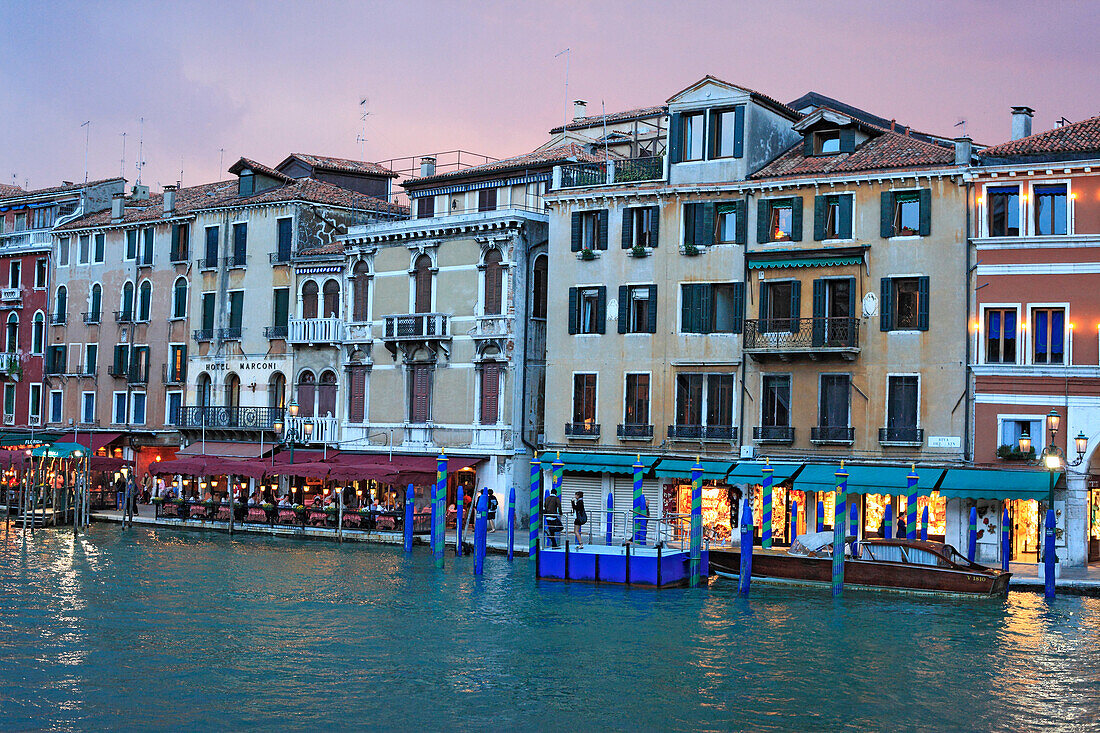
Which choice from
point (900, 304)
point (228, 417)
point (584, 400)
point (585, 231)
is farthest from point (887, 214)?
point (228, 417)

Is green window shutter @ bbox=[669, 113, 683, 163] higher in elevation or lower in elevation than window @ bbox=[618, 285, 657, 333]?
higher

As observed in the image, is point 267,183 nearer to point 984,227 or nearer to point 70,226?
point 70,226

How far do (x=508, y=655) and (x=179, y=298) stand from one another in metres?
33.8

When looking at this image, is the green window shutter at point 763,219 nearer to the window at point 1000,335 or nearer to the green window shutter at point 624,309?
the green window shutter at point 624,309

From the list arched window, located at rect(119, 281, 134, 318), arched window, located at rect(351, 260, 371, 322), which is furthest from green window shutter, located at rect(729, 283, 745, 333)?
arched window, located at rect(119, 281, 134, 318)

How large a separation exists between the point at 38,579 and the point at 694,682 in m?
18.7

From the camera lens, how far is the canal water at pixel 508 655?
71.9 ft

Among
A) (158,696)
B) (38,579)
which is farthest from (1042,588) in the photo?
(38,579)

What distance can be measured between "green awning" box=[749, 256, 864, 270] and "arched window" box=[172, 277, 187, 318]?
25.4 m

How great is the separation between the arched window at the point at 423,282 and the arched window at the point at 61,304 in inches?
806

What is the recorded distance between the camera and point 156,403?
56.4 meters

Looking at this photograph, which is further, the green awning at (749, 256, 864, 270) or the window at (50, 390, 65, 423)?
the window at (50, 390, 65, 423)

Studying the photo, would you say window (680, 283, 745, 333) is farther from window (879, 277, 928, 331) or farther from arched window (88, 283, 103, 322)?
arched window (88, 283, 103, 322)

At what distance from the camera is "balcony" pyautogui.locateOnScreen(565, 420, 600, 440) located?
43219 mm
